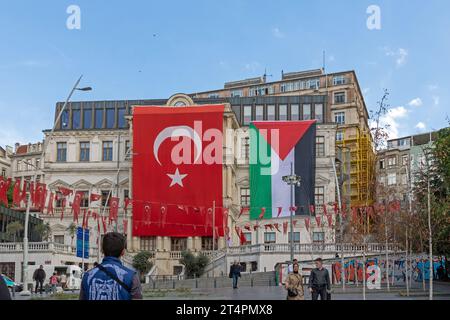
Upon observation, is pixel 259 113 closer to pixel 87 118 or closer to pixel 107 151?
pixel 107 151

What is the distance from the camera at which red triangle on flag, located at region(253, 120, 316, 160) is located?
229ft

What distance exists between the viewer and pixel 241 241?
69.7 m

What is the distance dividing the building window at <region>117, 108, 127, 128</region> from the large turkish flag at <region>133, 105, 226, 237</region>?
28.8ft

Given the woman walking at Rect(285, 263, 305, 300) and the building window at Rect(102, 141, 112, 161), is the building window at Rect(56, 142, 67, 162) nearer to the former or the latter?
the building window at Rect(102, 141, 112, 161)

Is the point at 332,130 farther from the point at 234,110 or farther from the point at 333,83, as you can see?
the point at 333,83

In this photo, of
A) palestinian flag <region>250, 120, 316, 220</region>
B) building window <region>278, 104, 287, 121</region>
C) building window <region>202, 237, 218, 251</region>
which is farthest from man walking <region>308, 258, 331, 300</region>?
building window <region>278, 104, 287, 121</region>

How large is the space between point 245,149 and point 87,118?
58.9 ft

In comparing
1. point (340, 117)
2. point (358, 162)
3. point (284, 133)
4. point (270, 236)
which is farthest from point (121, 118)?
point (340, 117)

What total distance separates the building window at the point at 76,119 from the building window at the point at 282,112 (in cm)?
2183

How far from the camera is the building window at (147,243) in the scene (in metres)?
70.0

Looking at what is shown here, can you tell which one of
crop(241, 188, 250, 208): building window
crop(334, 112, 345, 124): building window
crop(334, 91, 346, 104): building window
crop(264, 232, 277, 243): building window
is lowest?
crop(264, 232, 277, 243): building window

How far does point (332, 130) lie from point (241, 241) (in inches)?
630

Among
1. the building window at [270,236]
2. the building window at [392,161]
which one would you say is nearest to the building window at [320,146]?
the building window at [270,236]
